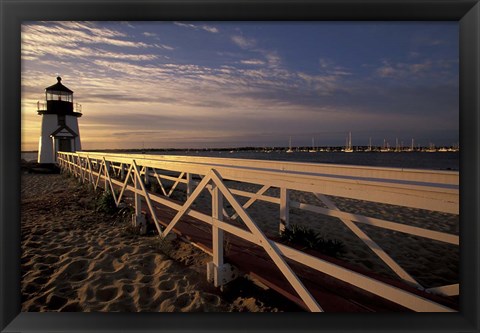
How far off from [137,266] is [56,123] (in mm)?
17502

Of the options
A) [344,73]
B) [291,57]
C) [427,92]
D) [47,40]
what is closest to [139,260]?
[47,40]

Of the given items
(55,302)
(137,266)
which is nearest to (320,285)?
(137,266)

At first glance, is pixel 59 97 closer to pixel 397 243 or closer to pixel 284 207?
pixel 284 207

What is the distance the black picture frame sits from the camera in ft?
6.84

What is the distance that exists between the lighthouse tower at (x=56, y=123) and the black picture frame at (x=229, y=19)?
1679 cm

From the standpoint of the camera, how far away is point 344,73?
461 cm

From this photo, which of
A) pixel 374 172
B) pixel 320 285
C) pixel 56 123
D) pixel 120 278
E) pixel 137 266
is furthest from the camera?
pixel 56 123

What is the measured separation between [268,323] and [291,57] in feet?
12.6

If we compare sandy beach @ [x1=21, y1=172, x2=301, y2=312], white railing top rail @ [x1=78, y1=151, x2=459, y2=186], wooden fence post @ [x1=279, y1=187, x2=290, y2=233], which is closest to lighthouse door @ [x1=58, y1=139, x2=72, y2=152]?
sandy beach @ [x1=21, y1=172, x2=301, y2=312]

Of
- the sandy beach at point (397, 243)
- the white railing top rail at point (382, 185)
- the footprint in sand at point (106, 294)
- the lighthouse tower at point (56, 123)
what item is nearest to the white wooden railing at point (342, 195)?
the white railing top rail at point (382, 185)

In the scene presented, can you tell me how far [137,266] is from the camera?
112 inches

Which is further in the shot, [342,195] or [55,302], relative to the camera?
[55,302]
